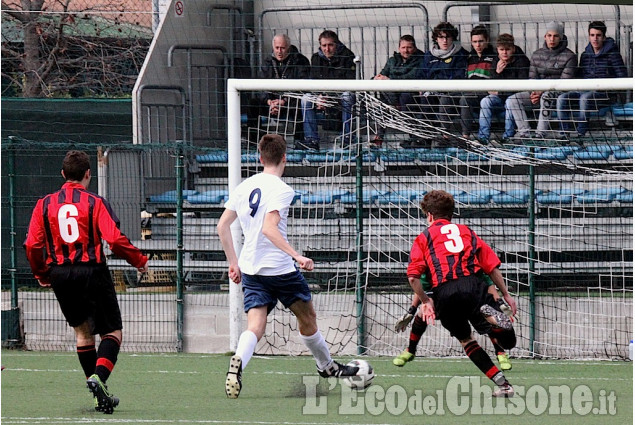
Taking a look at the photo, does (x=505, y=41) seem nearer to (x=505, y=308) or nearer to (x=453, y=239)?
(x=505, y=308)

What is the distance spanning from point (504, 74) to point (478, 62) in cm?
46

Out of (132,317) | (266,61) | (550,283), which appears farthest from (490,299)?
(266,61)

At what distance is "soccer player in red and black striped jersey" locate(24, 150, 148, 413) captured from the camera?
703cm

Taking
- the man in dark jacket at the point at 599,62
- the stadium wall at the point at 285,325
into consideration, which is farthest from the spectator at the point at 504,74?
the stadium wall at the point at 285,325

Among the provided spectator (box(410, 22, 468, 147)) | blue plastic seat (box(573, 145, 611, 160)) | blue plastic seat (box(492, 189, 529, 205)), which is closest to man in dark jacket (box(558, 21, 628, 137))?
blue plastic seat (box(573, 145, 611, 160))

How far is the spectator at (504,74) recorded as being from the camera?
1234cm

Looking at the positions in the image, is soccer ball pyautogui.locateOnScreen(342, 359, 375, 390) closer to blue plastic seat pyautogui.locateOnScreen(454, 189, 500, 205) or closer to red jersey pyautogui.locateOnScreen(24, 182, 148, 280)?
red jersey pyautogui.locateOnScreen(24, 182, 148, 280)

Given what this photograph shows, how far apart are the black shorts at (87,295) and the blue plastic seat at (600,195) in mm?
5855

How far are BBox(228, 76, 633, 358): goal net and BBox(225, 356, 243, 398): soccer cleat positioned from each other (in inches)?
162

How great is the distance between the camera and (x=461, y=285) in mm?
7301

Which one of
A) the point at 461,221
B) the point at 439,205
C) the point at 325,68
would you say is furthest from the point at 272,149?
the point at 325,68

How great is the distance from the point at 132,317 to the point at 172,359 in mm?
1200

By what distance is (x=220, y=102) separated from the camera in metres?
14.6

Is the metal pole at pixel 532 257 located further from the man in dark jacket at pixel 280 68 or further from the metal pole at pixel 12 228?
the metal pole at pixel 12 228
